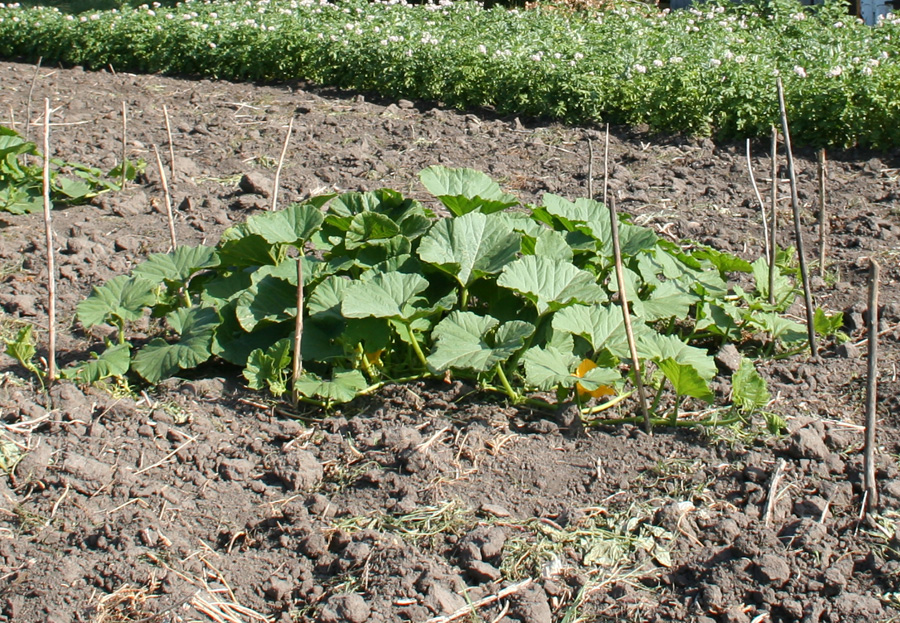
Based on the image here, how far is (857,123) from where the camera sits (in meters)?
5.62

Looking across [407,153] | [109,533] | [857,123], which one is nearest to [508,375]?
[109,533]

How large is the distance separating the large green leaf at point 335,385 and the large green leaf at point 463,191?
0.77 meters

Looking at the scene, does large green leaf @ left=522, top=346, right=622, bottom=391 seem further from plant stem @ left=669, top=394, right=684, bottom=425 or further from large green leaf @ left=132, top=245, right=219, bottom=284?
large green leaf @ left=132, top=245, right=219, bottom=284

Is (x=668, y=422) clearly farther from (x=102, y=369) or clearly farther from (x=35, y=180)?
(x=35, y=180)

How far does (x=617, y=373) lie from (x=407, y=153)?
3.36 metres

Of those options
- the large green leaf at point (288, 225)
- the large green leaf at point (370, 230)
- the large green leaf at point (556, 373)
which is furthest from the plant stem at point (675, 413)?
the large green leaf at point (288, 225)

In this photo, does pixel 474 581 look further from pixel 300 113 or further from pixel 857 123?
pixel 300 113

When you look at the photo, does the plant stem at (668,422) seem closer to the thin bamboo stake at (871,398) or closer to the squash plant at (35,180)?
the thin bamboo stake at (871,398)

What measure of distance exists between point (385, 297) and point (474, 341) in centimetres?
33

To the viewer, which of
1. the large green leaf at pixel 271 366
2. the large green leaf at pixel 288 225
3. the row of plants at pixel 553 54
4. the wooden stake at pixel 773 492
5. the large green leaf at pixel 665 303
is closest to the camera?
the wooden stake at pixel 773 492

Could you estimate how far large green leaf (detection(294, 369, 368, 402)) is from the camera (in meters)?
3.03

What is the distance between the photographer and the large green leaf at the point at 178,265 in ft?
11.3

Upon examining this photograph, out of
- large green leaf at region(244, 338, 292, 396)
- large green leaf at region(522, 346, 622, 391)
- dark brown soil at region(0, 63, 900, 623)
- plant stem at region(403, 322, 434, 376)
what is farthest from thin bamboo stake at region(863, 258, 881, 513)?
large green leaf at region(244, 338, 292, 396)

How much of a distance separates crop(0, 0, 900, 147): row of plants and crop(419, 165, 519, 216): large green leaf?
2.80 metres
